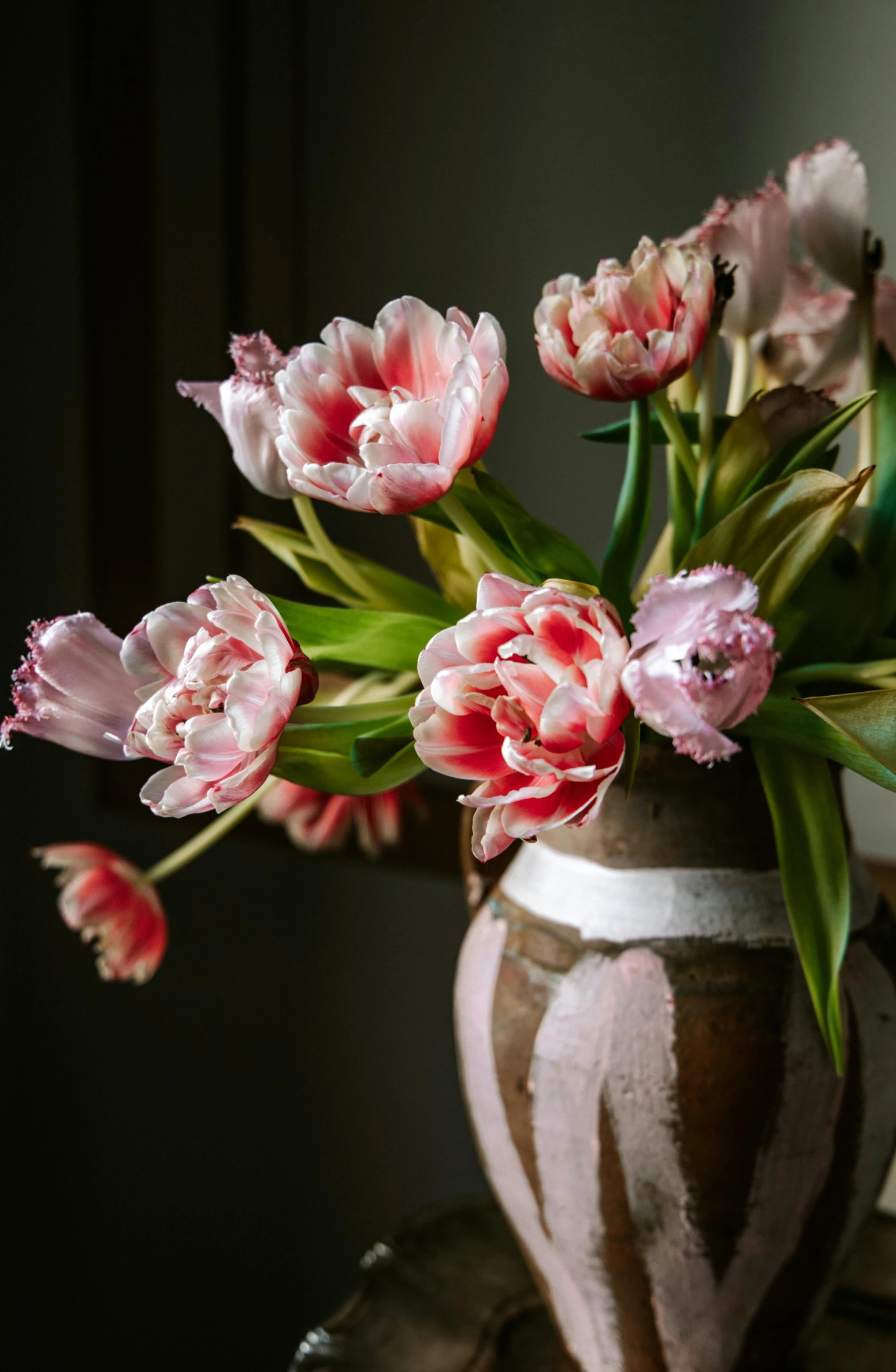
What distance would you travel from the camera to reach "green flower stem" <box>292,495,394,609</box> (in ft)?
1.41

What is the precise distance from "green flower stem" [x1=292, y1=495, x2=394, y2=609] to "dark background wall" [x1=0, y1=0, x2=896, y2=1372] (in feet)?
1.23

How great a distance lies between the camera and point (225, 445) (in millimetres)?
943

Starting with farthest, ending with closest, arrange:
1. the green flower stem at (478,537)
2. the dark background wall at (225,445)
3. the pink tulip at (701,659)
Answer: the dark background wall at (225,445) → the green flower stem at (478,537) → the pink tulip at (701,659)

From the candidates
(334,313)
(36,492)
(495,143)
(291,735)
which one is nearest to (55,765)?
(36,492)

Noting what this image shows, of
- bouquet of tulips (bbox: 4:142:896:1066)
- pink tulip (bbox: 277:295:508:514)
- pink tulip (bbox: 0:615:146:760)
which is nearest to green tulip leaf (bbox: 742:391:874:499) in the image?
bouquet of tulips (bbox: 4:142:896:1066)

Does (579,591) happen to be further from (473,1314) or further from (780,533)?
(473,1314)

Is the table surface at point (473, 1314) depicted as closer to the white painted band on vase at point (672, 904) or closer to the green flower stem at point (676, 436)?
the white painted band on vase at point (672, 904)

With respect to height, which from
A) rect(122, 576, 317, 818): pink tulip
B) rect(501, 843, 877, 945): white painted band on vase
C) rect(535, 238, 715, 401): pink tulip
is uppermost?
rect(535, 238, 715, 401): pink tulip

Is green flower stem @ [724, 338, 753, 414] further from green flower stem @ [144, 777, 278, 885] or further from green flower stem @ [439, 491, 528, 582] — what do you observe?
green flower stem @ [144, 777, 278, 885]

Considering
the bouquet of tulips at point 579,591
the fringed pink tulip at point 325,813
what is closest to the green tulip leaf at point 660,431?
the bouquet of tulips at point 579,591

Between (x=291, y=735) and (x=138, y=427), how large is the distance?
2.25ft

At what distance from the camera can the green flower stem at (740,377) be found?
46 centimetres

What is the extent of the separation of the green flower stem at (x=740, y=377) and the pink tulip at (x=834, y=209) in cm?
4

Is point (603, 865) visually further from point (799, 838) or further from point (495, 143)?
point (495, 143)
